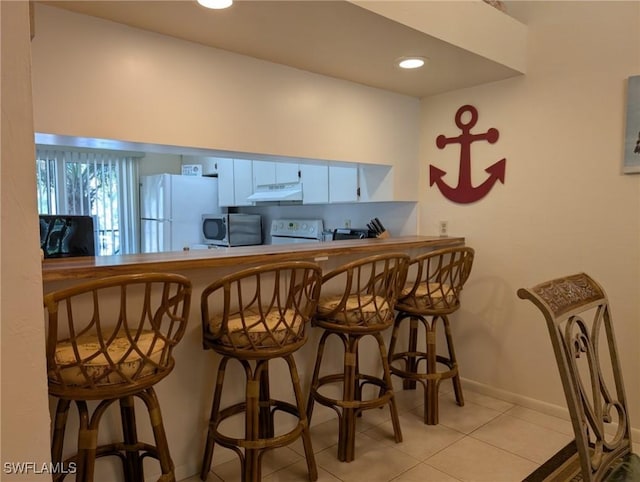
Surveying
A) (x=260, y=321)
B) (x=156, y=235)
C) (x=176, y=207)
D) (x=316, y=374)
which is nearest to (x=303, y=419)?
(x=316, y=374)

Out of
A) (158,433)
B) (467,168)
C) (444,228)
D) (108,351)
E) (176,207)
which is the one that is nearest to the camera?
(108,351)

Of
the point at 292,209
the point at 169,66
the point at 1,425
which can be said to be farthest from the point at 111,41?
the point at 292,209

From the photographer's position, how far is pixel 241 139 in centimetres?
221

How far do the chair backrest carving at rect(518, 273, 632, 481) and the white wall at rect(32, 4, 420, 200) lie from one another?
1.56 metres

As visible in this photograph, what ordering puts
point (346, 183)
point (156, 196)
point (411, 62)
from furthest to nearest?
point (156, 196)
point (346, 183)
point (411, 62)

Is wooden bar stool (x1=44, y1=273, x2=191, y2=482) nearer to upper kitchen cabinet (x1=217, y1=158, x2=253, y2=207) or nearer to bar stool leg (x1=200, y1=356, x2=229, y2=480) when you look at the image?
bar stool leg (x1=200, y1=356, x2=229, y2=480)

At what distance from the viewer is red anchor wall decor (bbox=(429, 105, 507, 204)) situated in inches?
109

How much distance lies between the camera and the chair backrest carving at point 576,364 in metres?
1.08

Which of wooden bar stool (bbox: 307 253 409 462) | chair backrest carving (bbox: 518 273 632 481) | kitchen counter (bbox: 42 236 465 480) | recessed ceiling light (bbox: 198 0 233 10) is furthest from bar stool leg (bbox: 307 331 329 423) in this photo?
recessed ceiling light (bbox: 198 0 233 10)

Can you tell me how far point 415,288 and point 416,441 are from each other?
79 centimetres

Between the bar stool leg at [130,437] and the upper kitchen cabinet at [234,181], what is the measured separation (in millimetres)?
2943

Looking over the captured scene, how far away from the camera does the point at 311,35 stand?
198 cm

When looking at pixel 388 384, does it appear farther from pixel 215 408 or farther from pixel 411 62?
pixel 411 62

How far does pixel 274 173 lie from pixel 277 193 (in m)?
0.21
